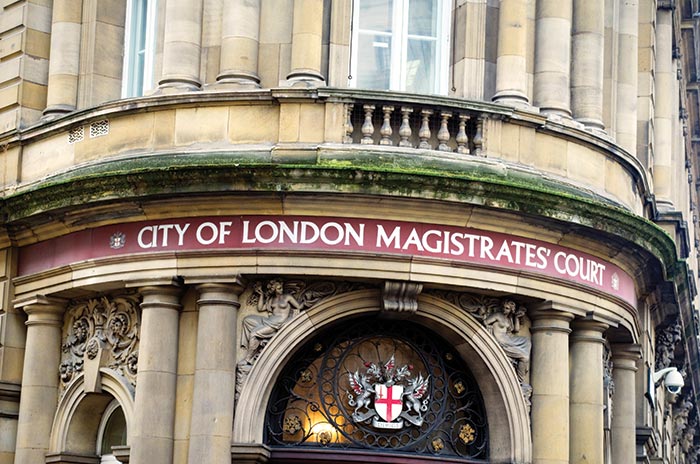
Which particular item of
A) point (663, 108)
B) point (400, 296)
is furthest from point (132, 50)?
point (663, 108)

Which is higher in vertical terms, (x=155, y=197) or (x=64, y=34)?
(x=64, y=34)

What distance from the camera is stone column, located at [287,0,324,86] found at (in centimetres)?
2184

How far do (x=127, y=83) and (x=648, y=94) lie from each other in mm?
9309

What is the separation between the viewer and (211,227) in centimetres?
2116

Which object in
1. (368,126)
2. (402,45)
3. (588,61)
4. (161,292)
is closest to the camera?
(161,292)

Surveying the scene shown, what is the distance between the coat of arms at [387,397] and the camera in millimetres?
21438

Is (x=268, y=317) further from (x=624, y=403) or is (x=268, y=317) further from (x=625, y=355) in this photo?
(x=624, y=403)

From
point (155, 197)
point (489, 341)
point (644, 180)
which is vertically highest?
point (644, 180)

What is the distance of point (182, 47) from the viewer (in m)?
22.3

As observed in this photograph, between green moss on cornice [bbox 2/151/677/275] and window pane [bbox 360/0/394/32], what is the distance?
2.45m

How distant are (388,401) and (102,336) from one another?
399 centimetres

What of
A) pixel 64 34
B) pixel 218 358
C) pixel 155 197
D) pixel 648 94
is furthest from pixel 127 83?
pixel 648 94

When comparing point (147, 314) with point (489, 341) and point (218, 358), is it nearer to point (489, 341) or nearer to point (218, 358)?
point (218, 358)

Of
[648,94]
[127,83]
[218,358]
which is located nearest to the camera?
[218,358]
